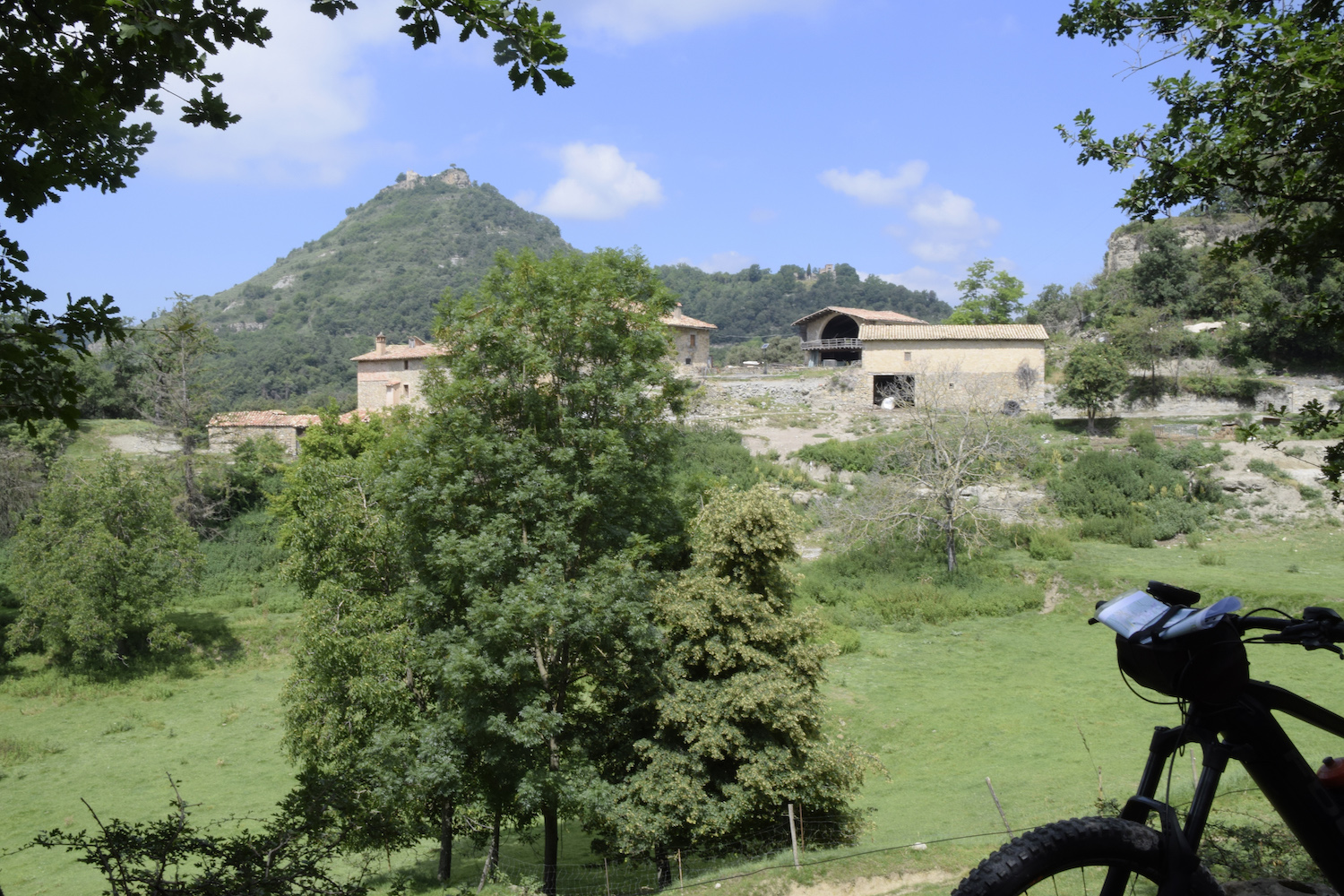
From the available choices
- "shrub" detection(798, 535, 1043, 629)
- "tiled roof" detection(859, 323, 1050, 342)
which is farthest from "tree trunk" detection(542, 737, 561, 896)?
"tiled roof" detection(859, 323, 1050, 342)

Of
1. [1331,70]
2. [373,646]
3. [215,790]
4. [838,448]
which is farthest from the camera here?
[838,448]

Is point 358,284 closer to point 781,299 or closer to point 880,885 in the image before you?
point 781,299

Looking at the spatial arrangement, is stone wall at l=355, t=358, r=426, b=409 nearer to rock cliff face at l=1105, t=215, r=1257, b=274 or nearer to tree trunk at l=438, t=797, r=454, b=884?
tree trunk at l=438, t=797, r=454, b=884

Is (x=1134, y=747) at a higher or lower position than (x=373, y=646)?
lower

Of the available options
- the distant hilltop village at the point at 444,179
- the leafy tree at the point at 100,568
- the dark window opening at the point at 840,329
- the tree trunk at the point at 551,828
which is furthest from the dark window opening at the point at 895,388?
the distant hilltop village at the point at 444,179

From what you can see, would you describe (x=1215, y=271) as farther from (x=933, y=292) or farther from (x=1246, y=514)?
(x=933, y=292)

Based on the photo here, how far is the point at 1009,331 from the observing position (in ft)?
120

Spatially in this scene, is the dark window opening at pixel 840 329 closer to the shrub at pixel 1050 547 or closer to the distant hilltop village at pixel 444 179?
the shrub at pixel 1050 547

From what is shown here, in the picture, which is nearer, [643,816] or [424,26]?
[424,26]

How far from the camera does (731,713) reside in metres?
11.1

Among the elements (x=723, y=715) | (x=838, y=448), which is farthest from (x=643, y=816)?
(x=838, y=448)

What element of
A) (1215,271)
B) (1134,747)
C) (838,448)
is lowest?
(1134,747)

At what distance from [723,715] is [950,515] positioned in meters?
15.2

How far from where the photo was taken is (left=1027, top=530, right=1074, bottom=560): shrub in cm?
2484
